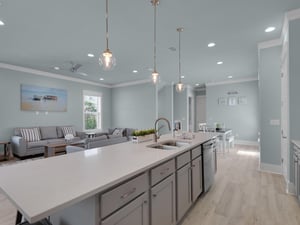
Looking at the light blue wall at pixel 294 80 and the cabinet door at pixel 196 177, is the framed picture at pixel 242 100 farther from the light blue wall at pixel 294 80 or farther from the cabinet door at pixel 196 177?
the cabinet door at pixel 196 177

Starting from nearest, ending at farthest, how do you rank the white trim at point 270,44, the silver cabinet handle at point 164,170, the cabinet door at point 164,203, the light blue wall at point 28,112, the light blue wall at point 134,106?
the cabinet door at point 164,203 → the silver cabinet handle at point 164,170 → the white trim at point 270,44 → the light blue wall at point 28,112 → the light blue wall at point 134,106

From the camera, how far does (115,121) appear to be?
29.0 ft

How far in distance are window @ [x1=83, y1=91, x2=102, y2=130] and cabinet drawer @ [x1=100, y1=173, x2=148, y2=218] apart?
6.93m

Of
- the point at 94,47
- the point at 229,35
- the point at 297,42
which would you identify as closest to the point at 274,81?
the point at 297,42

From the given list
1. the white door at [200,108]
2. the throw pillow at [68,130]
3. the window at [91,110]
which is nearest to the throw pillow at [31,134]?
the throw pillow at [68,130]

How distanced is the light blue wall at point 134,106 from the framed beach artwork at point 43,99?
8.61 feet

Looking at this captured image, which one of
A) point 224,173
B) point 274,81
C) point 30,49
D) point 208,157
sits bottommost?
point 224,173

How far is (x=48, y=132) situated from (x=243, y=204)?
245 inches

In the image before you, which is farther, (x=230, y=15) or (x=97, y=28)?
(x=97, y=28)

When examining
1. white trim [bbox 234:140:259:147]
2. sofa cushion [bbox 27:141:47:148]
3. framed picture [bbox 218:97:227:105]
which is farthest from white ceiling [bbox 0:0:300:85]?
Answer: white trim [bbox 234:140:259:147]

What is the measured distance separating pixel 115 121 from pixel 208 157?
663 centimetres

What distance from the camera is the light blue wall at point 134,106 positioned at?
7746 mm

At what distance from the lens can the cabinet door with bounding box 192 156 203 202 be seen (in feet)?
7.63

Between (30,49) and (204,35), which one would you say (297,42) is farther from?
(30,49)
